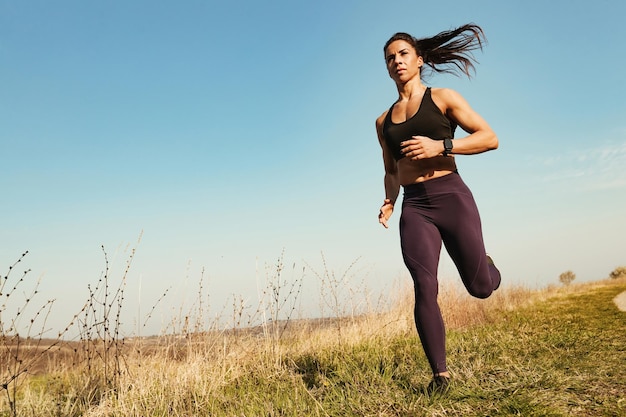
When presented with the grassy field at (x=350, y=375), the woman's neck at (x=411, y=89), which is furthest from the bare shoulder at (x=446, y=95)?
the grassy field at (x=350, y=375)

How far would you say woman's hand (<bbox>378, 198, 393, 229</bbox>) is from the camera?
3574 millimetres

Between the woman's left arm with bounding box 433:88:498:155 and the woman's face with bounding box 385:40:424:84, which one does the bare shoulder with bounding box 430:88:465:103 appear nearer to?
the woman's left arm with bounding box 433:88:498:155

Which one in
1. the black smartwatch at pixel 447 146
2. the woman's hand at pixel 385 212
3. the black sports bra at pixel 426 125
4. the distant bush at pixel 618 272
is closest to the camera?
the black smartwatch at pixel 447 146

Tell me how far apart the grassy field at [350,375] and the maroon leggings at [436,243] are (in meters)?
0.45

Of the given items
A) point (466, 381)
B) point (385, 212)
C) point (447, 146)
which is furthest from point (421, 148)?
point (466, 381)

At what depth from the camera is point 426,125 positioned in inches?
122

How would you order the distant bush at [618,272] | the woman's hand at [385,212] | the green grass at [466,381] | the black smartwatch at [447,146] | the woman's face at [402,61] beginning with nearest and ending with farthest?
the green grass at [466,381] → the black smartwatch at [447,146] → the woman's face at [402,61] → the woman's hand at [385,212] → the distant bush at [618,272]

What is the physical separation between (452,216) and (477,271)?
0.47 metres

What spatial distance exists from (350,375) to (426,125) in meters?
2.15

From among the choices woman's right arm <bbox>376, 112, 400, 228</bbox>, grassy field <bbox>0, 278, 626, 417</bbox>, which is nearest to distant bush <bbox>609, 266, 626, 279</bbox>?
grassy field <bbox>0, 278, 626, 417</bbox>

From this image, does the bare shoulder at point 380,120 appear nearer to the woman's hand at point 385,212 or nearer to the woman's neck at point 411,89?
the woman's neck at point 411,89

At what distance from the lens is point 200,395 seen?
369cm

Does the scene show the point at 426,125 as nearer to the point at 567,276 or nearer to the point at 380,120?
the point at 380,120

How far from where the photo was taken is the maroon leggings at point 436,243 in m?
2.93
